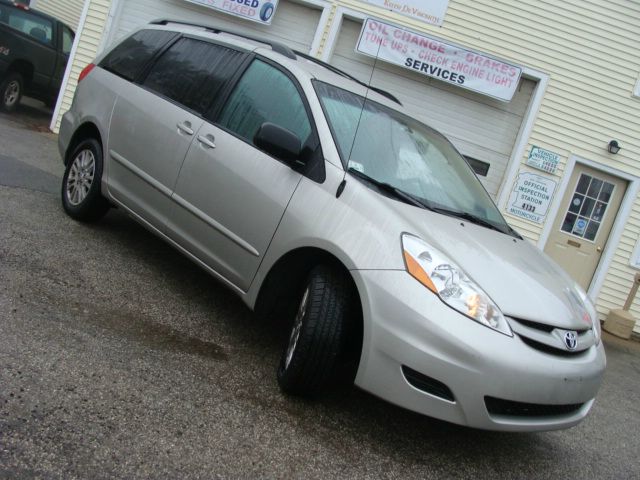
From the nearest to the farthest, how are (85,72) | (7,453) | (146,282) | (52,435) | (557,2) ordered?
(7,453) < (52,435) < (146,282) < (85,72) < (557,2)

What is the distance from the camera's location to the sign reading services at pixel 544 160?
9680 mm

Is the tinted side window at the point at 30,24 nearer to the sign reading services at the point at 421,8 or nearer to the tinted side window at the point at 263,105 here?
the sign reading services at the point at 421,8

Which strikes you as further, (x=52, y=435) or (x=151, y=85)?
(x=151, y=85)

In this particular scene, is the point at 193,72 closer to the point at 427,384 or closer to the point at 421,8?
the point at 427,384

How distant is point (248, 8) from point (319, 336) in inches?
328

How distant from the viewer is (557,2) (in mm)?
9578

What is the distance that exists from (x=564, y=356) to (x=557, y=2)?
8.23 m

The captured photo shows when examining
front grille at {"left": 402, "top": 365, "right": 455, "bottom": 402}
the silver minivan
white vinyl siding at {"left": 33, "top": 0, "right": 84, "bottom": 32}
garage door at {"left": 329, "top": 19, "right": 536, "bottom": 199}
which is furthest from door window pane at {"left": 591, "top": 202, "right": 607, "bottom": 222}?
white vinyl siding at {"left": 33, "top": 0, "right": 84, "bottom": 32}

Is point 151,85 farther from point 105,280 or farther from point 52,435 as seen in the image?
point 52,435

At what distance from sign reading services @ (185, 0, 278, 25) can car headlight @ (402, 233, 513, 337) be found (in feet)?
26.4

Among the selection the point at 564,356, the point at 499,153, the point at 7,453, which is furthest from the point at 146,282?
the point at 499,153

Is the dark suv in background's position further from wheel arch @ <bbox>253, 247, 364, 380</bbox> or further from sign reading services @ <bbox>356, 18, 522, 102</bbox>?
wheel arch @ <bbox>253, 247, 364, 380</bbox>

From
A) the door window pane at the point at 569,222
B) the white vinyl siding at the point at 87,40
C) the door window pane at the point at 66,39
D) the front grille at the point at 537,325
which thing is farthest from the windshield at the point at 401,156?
the door window pane at the point at 66,39

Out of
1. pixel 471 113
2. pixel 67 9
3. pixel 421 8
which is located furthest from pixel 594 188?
pixel 67 9
